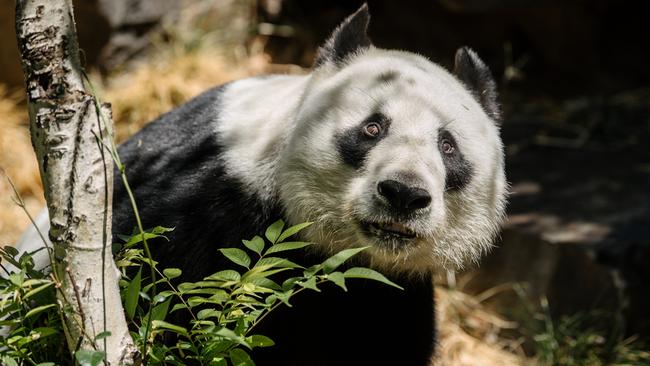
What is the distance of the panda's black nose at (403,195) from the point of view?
2.95m

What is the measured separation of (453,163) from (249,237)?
3.14 ft

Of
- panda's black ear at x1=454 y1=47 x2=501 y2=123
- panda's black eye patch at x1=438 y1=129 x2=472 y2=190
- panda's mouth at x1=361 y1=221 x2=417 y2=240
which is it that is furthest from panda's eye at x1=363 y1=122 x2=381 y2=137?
panda's black ear at x1=454 y1=47 x2=501 y2=123

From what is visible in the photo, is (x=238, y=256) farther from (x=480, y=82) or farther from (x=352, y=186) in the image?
(x=480, y=82)

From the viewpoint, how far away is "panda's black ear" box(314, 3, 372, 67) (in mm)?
3811

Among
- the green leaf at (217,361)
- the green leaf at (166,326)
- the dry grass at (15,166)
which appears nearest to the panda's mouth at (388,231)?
the green leaf at (217,361)

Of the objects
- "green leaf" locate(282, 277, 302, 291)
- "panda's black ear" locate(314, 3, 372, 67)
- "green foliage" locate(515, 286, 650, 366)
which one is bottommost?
"green foliage" locate(515, 286, 650, 366)

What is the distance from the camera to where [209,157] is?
375cm

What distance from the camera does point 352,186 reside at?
324 centimetres

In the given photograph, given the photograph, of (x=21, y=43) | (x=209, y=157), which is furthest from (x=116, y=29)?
(x=21, y=43)

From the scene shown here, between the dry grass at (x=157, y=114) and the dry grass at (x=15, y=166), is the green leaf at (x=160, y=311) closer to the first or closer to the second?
the dry grass at (x=157, y=114)

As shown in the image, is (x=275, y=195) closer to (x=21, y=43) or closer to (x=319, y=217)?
(x=319, y=217)

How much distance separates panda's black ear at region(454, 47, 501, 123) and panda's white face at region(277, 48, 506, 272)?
0.21 meters

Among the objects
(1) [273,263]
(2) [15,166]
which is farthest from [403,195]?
(2) [15,166]

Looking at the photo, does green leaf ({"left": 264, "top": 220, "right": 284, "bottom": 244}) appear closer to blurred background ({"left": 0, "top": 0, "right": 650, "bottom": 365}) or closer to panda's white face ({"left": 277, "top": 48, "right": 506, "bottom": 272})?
panda's white face ({"left": 277, "top": 48, "right": 506, "bottom": 272})
